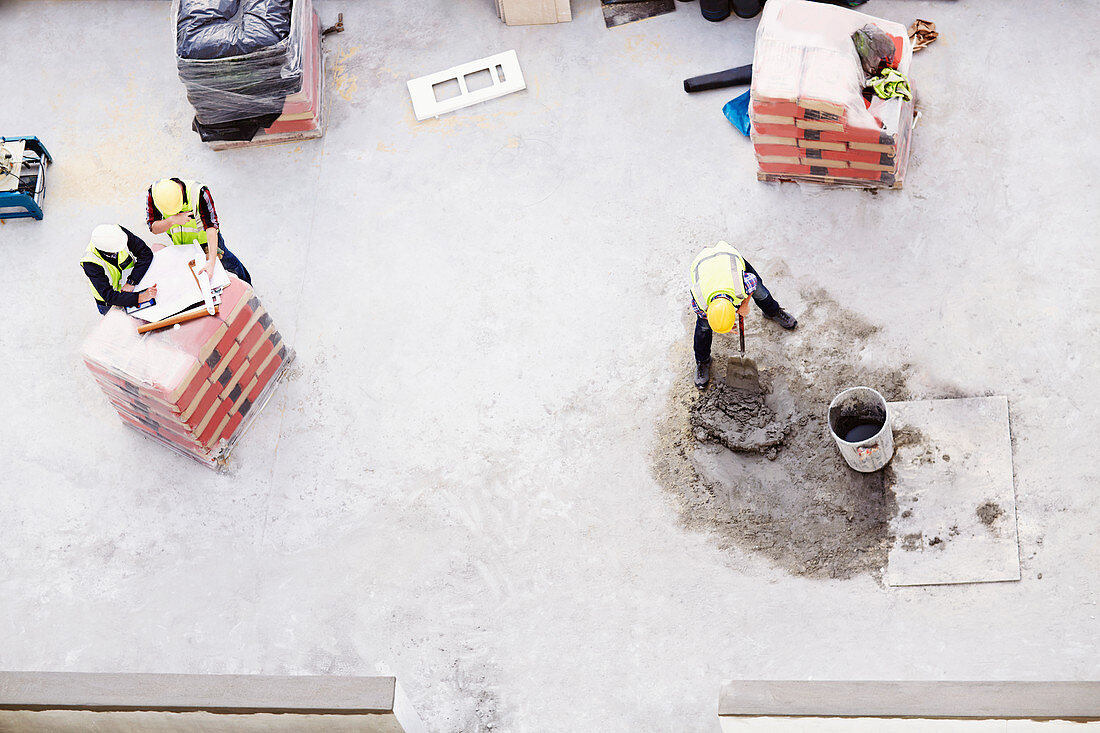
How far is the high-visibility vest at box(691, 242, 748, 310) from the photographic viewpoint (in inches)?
317

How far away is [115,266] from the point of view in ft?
28.8

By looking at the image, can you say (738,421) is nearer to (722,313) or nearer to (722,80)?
(722,313)

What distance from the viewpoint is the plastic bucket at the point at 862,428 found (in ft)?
26.6

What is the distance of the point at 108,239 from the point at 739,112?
4.95 metres

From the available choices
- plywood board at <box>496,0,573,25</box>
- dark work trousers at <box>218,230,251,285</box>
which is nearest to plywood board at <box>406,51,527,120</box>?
plywood board at <box>496,0,573,25</box>

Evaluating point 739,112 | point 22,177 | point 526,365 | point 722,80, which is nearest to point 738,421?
point 526,365

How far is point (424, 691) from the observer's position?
8.22 metres

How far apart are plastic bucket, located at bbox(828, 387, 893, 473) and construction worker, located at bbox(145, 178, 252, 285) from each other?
14.9ft

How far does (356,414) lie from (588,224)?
7.75ft

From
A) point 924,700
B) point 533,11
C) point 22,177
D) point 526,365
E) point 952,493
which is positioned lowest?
point 952,493

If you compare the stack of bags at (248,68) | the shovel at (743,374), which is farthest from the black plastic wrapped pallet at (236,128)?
the shovel at (743,374)

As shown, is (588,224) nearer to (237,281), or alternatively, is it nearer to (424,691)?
(237,281)

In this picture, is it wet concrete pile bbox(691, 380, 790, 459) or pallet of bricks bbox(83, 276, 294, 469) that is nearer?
pallet of bricks bbox(83, 276, 294, 469)

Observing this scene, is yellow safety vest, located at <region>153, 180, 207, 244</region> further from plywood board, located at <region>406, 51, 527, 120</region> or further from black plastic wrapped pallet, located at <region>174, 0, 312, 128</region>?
plywood board, located at <region>406, 51, 527, 120</region>
